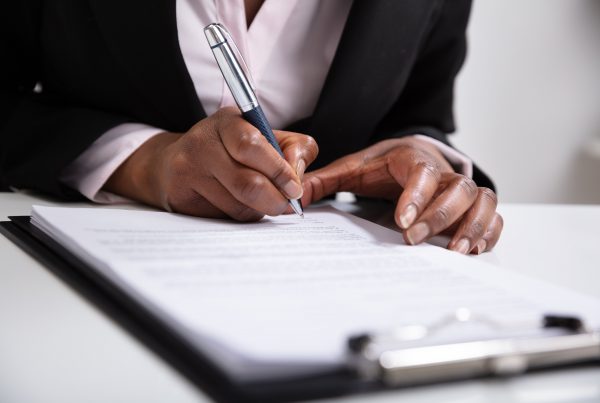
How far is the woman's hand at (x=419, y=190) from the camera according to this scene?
584 mm

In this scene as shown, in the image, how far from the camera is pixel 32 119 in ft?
2.65

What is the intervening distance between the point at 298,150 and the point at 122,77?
0.90ft

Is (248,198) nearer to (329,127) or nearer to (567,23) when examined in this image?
(329,127)

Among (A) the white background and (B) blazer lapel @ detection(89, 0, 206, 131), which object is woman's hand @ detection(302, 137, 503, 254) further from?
(A) the white background

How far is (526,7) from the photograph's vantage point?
199cm

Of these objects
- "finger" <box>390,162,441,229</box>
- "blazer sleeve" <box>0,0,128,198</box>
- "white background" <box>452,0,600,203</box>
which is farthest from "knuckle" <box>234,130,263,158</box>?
"white background" <box>452,0,600,203</box>

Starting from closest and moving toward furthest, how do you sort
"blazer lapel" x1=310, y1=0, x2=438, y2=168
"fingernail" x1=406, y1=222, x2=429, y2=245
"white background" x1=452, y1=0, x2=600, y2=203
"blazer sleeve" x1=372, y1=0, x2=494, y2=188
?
"fingernail" x1=406, y1=222, x2=429, y2=245 → "blazer lapel" x1=310, y1=0, x2=438, y2=168 → "blazer sleeve" x1=372, y1=0, x2=494, y2=188 → "white background" x1=452, y1=0, x2=600, y2=203

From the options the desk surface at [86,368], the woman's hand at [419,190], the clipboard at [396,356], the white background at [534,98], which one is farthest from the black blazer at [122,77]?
the white background at [534,98]

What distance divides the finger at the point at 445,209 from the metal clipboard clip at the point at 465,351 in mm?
213

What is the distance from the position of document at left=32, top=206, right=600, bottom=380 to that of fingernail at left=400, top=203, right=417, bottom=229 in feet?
0.06

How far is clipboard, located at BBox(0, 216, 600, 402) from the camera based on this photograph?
29 centimetres

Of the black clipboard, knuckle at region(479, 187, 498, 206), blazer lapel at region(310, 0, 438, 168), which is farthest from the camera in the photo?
blazer lapel at region(310, 0, 438, 168)

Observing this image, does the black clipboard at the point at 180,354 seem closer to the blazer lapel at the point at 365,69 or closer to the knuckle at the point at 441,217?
the knuckle at the point at 441,217

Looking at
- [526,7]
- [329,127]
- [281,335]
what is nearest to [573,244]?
[329,127]
